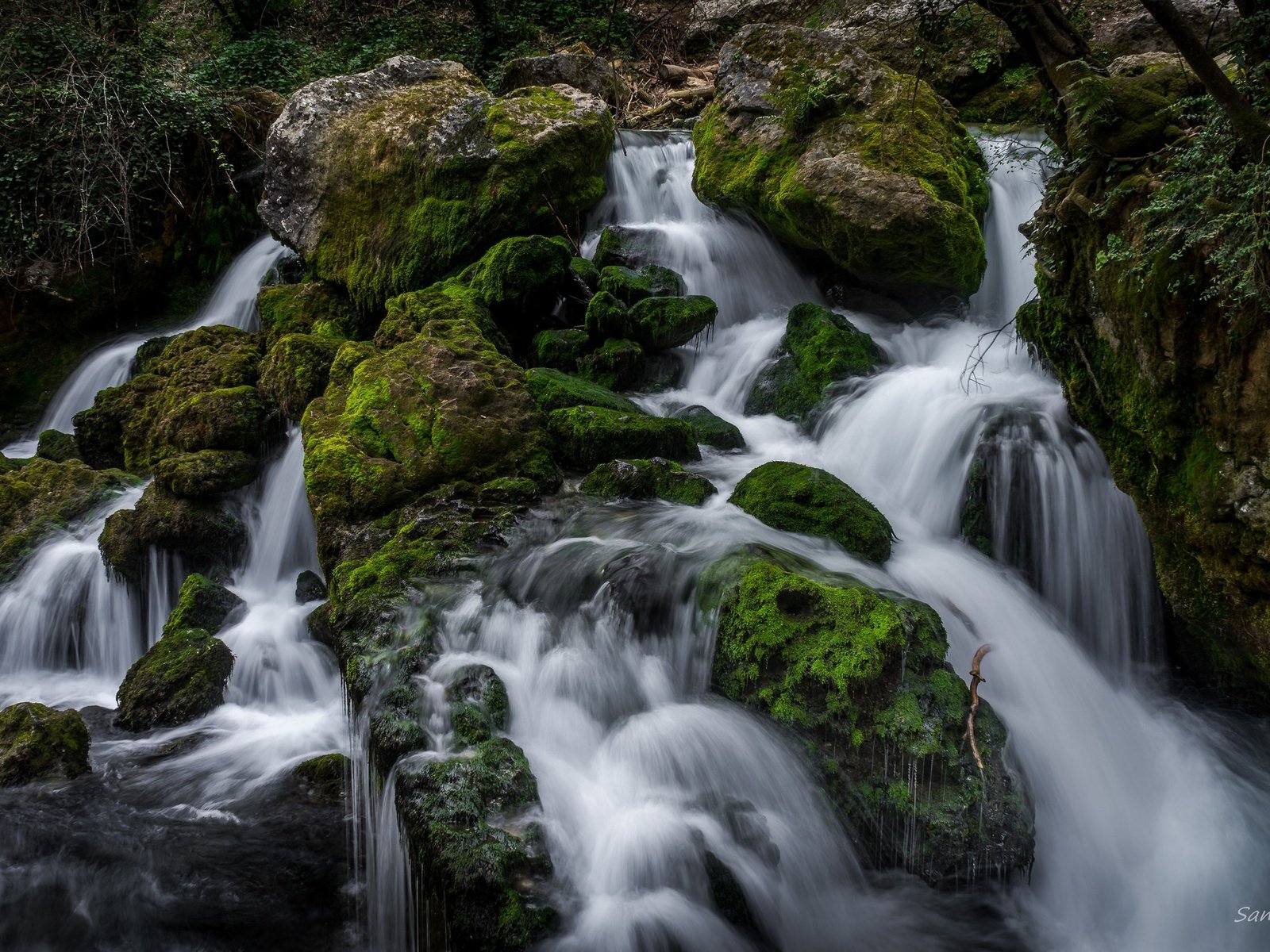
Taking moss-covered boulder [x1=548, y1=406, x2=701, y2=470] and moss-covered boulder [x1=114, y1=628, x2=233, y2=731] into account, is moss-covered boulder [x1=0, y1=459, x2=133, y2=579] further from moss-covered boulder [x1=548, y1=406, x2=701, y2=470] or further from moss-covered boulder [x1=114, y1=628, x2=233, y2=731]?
moss-covered boulder [x1=548, y1=406, x2=701, y2=470]

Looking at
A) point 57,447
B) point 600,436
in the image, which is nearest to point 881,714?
point 600,436

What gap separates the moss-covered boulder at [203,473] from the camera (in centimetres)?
611

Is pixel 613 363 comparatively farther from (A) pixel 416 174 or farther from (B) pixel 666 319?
(A) pixel 416 174

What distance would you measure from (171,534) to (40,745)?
2086mm

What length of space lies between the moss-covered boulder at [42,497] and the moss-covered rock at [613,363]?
425 cm

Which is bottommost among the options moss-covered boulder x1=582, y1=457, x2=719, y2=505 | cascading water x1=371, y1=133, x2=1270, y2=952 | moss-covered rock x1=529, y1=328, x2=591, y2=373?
cascading water x1=371, y1=133, x2=1270, y2=952

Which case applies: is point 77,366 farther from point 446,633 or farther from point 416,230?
point 446,633

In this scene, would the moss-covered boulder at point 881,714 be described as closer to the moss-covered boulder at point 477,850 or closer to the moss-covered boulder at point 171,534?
the moss-covered boulder at point 477,850

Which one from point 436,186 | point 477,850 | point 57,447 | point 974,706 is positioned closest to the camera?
point 477,850

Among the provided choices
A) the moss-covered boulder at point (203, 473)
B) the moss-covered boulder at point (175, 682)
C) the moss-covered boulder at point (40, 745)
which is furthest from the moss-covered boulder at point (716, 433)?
the moss-covered boulder at point (40, 745)

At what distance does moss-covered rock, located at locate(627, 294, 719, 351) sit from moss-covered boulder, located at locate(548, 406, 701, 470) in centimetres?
189

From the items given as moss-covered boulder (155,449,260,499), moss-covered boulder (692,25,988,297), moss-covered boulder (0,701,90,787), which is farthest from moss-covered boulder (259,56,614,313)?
moss-covered boulder (0,701,90,787)

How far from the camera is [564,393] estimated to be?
6566 millimetres

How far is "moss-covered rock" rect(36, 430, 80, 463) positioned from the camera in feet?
26.2
